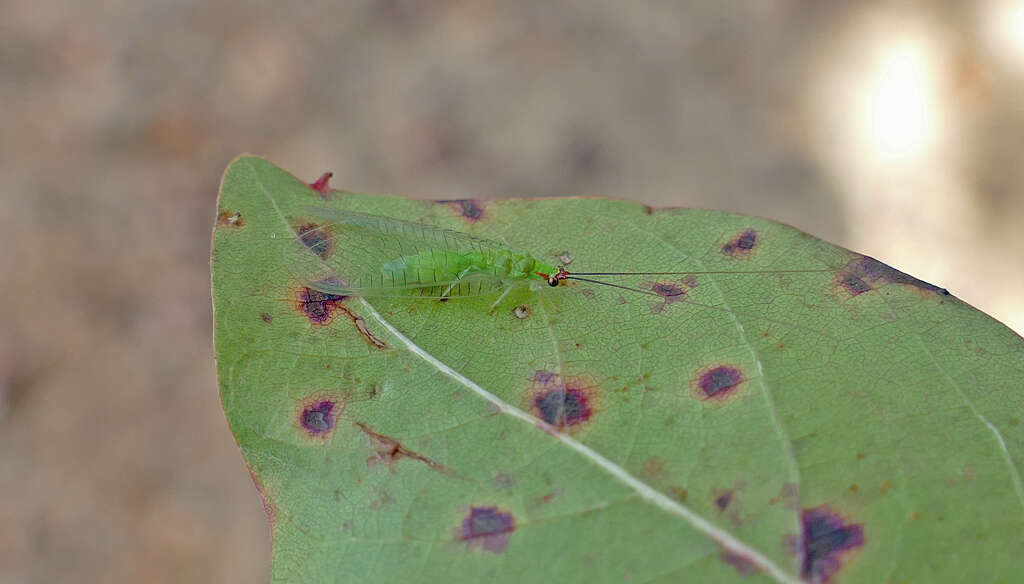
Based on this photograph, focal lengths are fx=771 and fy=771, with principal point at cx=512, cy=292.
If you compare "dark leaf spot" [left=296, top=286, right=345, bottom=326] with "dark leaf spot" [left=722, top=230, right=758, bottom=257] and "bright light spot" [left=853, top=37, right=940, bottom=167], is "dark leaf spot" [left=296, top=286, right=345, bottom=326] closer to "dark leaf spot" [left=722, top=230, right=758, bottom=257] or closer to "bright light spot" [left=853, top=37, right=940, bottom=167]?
"dark leaf spot" [left=722, top=230, right=758, bottom=257]

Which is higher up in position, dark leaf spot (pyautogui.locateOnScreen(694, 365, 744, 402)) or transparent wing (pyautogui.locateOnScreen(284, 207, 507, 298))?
transparent wing (pyautogui.locateOnScreen(284, 207, 507, 298))

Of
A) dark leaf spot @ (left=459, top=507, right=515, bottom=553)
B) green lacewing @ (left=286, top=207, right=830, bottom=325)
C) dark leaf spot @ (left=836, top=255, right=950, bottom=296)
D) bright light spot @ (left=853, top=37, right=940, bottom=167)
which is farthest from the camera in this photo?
bright light spot @ (left=853, top=37, right=940, bottom=167)

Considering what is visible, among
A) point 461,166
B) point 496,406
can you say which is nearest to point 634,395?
point 496,406

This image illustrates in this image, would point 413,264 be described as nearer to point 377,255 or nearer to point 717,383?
point 377,255

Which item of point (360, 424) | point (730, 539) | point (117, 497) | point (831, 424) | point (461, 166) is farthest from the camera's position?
point (461, 166)

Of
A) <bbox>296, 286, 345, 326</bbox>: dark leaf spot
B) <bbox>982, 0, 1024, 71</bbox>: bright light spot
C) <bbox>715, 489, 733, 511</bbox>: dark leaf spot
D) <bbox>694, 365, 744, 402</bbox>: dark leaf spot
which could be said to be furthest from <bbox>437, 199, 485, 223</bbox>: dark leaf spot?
<bbox>982, 0, 1024, 71</bbox>: bright light spot

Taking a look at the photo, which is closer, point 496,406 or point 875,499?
point 875,499

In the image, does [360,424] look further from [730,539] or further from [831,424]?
[831,424]
